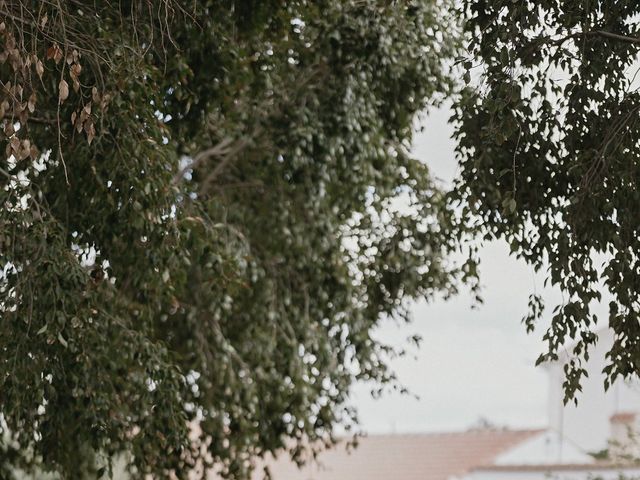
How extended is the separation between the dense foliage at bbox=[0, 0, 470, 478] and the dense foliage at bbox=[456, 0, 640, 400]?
1.76m

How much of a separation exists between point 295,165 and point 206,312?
1.66 metres

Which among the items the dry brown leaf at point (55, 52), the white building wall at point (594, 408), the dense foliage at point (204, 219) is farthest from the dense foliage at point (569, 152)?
the white building wall at point (594, 408)

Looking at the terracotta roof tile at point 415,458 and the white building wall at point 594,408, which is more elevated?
the white building wall at point 594,408

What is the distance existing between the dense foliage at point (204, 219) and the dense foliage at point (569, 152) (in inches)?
69.2

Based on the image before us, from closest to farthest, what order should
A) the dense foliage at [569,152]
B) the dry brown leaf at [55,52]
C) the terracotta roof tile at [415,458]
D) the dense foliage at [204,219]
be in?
the dry brown leaf at [55,52]
the dense foliage at [569,152]
the dense foliage at [204,219]
the terracotta roof tile at [415,458]

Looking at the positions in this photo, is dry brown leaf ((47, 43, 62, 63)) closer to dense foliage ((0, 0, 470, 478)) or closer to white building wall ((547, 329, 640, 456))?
dense foliage ((0, 0, 470, 478))

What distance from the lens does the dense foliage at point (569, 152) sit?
21.6 ft

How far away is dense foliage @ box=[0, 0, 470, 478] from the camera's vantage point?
22.8ft

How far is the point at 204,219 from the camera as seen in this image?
8.56 m

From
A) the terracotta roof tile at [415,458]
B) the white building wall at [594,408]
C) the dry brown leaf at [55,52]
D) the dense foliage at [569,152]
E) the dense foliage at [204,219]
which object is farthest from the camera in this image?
the white building wall at [594,408]

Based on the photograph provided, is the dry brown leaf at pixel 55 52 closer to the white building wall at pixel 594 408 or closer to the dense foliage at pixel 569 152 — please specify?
the dense foliage at pixel 569 152

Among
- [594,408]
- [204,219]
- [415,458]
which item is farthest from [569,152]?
[594,408]

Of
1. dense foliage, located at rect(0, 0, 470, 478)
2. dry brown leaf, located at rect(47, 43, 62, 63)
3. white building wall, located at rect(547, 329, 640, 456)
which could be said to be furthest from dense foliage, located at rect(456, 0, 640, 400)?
white building wall, located at rect(547, 329, 640, 456)

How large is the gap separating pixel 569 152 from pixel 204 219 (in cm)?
256
